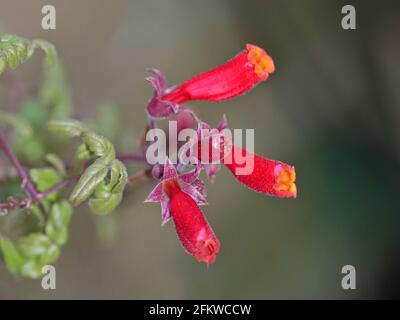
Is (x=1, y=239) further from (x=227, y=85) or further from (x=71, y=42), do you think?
(x=71, y=42)

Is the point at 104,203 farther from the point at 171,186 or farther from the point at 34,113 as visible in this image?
the point at 34,113

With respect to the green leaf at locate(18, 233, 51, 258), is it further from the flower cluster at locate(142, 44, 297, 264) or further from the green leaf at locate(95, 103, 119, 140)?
the green leaf at locate(95, 103, 119, 140)

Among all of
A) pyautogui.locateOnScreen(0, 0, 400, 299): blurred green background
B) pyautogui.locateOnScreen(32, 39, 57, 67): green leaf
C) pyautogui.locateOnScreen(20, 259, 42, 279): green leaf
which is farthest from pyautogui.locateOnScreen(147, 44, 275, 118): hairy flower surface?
pyautogui.locateOnScreen(0, 0, 400, 299): blurred green background

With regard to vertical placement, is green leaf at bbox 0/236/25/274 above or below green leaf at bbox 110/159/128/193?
below

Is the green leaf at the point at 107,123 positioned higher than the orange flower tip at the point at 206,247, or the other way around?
the green leaf at the point at 107,123

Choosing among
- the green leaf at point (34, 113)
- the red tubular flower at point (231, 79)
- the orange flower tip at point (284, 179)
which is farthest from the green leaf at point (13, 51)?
the green leaf at point (34, 113)

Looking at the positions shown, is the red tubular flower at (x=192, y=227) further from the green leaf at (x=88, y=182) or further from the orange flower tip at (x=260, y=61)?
the orange flower tip at (x=260, y=61)

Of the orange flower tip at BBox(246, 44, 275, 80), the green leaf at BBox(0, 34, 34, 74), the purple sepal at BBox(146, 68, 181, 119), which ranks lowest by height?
the purple sepal at BBox(146, 68, 181, 119)
